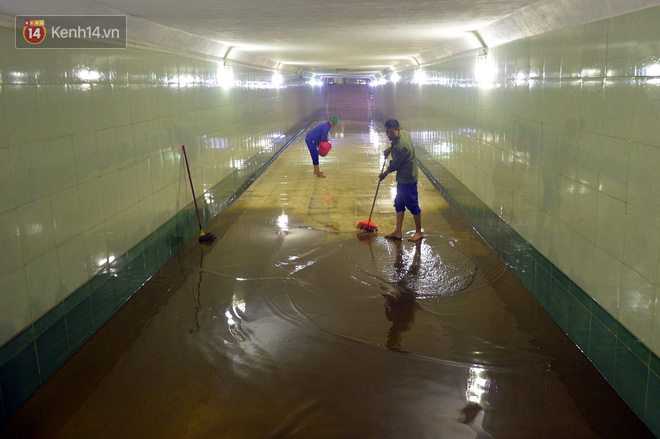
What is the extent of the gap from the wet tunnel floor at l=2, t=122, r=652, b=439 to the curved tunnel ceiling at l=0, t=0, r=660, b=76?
260cm

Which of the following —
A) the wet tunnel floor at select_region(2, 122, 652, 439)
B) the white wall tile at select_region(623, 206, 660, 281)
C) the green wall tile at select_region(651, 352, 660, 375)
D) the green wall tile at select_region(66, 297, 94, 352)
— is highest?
the white wall tile at select_region(623, 206, 660, 281)

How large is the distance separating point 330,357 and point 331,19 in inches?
151

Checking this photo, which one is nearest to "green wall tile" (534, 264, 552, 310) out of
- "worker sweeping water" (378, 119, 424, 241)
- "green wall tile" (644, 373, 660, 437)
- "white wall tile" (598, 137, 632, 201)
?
"white wall tile" (598, 137, 632, 201)

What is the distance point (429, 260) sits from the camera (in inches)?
292

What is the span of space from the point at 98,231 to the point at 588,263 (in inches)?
161

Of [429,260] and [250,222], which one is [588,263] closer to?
[429,260]

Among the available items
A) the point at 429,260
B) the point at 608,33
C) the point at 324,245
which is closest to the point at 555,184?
the point at 608,33

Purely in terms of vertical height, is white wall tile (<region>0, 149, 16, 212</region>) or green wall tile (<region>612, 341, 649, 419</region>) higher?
white wall tile (<region>0, 149, 16, 212</region>)

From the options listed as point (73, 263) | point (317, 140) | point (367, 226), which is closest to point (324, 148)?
point (317, 140)

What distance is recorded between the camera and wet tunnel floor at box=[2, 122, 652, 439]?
3.92m

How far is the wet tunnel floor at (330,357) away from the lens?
392cm

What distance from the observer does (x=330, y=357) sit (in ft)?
15.9

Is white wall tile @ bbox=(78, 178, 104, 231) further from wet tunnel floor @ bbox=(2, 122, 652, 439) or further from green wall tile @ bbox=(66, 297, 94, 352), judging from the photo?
wet tunnel floor @ bbox=(2, 122, 652, 439)

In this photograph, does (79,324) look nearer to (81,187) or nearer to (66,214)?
(66,214)
